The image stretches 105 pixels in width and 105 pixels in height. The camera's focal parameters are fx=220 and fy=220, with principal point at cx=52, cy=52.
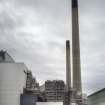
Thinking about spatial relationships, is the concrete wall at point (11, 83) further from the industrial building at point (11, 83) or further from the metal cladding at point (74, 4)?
the metal cladding at point (74, 4)

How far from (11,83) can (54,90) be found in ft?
42.5

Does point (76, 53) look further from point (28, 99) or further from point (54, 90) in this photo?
point (28, 99)

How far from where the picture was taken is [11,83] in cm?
3550

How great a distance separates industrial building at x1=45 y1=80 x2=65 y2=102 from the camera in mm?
45525

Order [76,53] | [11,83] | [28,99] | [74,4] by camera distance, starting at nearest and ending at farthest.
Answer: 1. [11,83]
2. [28,99]
3. [76,53]
4. [74,4]

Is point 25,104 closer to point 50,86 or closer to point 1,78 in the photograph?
point 1,78

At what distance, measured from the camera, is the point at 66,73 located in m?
53.8

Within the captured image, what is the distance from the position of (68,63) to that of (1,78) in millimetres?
22139

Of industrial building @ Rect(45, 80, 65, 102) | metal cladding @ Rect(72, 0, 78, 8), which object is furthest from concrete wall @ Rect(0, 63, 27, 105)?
metal cladding @ Rect(72, 0, 78, 8)

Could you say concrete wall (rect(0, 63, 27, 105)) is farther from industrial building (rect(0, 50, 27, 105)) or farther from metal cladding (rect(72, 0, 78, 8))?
metal cladding (rect(72, 0, 78, 8))

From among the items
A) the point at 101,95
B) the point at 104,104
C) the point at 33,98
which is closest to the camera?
the point at 104,104

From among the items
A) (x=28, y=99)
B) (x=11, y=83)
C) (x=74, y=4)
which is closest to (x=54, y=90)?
(x=28, y=99)

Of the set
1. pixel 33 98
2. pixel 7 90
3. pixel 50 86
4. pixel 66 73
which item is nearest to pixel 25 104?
pixel 33 98

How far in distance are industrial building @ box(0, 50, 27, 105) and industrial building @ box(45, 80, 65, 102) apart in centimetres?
1003
